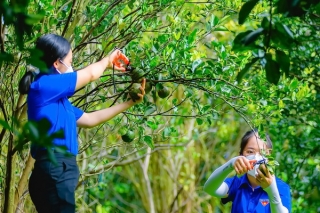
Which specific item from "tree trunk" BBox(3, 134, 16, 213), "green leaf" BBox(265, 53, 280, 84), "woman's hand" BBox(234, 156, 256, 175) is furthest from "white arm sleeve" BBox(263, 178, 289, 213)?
"green leaf" BBox(265, 53, 280, 84)

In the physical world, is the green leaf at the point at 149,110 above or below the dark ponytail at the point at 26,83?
below

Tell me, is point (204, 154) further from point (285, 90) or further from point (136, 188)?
point (285, 90)

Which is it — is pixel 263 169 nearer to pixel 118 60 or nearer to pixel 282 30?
pixel 118 60

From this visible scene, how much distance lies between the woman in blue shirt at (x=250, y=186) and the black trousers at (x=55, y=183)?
79cm

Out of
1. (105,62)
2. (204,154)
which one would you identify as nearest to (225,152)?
(204,154)

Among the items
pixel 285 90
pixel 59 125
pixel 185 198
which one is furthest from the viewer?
pixel 185 198

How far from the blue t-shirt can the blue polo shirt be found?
38.9 inches

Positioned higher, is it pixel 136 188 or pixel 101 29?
pixel 101 29

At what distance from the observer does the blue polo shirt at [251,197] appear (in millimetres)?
3459

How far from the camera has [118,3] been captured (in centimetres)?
391

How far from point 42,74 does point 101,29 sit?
38.7 inches

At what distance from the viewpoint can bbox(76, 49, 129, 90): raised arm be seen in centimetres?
292

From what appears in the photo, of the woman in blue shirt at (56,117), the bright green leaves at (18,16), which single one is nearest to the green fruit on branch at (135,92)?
the woman in blue shirt at (56,117)

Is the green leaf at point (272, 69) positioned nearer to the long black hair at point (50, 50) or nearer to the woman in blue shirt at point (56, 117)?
the woman in blue shirt at point (56, 117)
